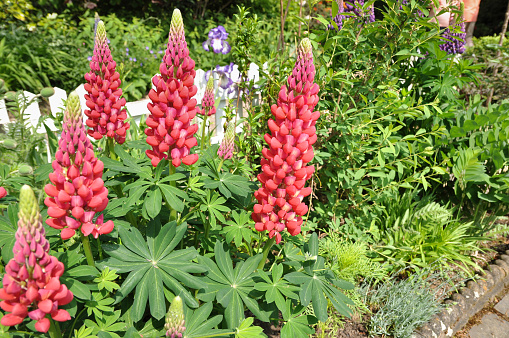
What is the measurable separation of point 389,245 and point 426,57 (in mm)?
1770

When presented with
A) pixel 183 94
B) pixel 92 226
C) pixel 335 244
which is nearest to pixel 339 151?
pixel 335 244

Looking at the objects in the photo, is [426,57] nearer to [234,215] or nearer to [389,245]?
[389,245]

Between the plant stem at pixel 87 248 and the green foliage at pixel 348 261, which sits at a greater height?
the plant stem at pixel 87 248

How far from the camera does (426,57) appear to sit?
3285 millimetres

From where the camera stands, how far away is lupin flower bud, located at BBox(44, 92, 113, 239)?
45.3 inches

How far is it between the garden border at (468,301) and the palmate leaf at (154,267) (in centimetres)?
179

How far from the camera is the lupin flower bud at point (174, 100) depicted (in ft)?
4.74

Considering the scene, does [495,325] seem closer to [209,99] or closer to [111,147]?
[209,99]

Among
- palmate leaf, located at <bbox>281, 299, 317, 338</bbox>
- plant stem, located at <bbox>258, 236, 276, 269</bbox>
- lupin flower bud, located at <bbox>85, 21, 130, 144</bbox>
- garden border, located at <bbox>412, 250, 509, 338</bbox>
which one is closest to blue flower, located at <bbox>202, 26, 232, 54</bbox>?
lupin flower bud, located at <bbox>85, 21, 130, 144</bbox>

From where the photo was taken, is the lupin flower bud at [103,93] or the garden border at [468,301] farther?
the garden border at [468,301]

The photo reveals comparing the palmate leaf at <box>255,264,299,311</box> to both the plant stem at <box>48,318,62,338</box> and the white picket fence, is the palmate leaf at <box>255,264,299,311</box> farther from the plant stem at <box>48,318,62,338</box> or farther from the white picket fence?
the white picket fence

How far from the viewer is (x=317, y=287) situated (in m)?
1.64

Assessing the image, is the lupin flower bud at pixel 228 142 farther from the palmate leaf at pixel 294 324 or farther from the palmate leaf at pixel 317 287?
the palmate leaf at pixel 294 324

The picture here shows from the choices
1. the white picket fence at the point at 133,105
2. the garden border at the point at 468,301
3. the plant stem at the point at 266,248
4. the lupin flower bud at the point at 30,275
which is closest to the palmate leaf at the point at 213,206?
the plant stem at the point at 266,248
